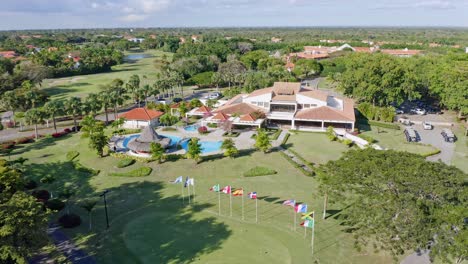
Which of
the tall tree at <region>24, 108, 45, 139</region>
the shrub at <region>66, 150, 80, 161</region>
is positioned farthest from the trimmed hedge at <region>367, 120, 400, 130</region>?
the tall tree at <region>24, 108, 45, 139</region>

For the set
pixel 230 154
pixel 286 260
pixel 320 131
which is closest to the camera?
pixel 286 260

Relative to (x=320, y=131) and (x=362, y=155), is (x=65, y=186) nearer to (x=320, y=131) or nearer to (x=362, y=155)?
(x=362, y=155)

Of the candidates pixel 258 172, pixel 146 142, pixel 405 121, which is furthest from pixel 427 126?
pixel 146 142

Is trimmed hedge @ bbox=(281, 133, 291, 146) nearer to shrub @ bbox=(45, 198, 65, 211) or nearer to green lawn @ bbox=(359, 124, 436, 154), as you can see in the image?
green lawn @ bbox=(359, 124, 436, 154)

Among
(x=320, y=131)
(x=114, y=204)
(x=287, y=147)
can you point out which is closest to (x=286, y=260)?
(x=114, y=204)

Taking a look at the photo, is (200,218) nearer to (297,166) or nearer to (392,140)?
(297,166)

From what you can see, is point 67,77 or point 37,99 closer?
A: point 37,99
